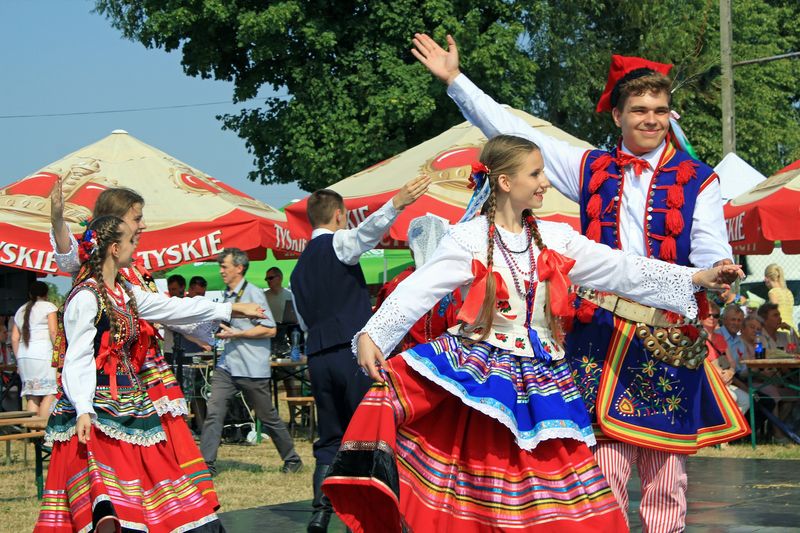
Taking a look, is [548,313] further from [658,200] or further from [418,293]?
[658,200]

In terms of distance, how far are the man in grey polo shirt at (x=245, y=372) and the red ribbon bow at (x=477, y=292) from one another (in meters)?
5.38

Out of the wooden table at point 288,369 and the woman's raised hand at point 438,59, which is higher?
the woman's raised hand at point 438,59

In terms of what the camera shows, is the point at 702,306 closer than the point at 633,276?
No

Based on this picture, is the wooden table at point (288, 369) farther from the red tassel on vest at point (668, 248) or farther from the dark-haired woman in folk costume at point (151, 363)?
the red tassel on vest at point (668, 248)

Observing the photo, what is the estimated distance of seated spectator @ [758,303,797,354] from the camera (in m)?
11.8

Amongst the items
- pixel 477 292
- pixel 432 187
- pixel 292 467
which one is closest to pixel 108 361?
pixel 477 292

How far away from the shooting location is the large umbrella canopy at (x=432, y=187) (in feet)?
32.5

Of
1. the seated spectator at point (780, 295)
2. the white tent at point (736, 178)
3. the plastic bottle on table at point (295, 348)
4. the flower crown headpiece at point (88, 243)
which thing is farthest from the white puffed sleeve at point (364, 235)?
the white tent at point (736, 178)

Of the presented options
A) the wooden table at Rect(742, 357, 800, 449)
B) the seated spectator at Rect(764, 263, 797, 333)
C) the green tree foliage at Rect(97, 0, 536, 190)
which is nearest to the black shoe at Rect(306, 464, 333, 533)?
the wooden table at Rect(742, 357, 800, 449)

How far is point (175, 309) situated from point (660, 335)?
2373 millimetres

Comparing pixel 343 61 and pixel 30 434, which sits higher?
pixel 343 61

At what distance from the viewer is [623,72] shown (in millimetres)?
4516

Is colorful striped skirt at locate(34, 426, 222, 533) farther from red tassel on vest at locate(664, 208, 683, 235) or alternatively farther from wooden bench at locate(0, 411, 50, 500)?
wooden bench at locate(0, 411, 50, 500)

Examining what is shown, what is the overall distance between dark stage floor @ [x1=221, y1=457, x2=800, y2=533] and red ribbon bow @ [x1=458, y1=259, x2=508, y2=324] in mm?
2815
